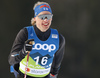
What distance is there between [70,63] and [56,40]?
2.73 metres

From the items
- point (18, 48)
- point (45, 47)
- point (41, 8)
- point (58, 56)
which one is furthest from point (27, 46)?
point (58, 56)

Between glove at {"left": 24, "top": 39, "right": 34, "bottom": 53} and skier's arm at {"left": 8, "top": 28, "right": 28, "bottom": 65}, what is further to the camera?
skier's arm at {"left": 8, "top": 28, "right": 28, "bottom": 65}

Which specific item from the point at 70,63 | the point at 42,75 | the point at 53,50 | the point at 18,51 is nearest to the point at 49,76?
the point at 42,75

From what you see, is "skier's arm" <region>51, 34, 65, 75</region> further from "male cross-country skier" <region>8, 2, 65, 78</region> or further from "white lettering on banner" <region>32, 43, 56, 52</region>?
"white lettering on banner" <region>32, 43, 56, 52</region>

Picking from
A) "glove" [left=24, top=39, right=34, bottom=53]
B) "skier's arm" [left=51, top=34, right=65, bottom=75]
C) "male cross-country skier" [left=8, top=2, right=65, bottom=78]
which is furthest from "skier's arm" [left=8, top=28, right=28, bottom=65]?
"skier's arm" [left=51, top=34, right=65, bottom=75]

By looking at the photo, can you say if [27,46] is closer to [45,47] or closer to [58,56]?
[45,47]

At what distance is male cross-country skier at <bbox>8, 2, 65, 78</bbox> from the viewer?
111 inches

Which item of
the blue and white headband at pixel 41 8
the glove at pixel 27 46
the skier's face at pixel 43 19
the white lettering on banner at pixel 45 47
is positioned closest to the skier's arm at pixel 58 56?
the white lettering on banner at pixel 45 47

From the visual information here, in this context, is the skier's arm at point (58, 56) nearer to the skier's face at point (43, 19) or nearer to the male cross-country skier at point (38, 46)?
the male cross-country skier at point (38, 46)

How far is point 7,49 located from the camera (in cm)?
466

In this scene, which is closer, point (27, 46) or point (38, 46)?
point (27, 46)

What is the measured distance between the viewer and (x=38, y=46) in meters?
2.88

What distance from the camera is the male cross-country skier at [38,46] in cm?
282

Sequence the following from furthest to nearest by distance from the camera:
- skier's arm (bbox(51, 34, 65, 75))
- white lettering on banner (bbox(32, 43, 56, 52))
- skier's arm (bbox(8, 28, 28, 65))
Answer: skier's arm (bbox(51, 34, 65, 75))
white lettering on banner (bbox(32, 43, 56, 52))
skier's arm (bbox(8, 28, 28, 65))
